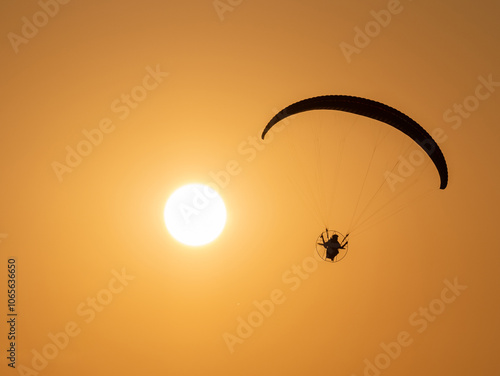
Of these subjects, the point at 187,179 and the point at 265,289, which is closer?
the point at 187,179

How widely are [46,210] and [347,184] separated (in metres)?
13.3

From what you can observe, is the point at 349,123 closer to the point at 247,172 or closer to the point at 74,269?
the point at 247,172

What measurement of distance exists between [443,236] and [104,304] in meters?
15.9

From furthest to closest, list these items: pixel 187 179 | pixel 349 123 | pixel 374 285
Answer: pixel 374 285, pixel 187 179, pixel 349 123

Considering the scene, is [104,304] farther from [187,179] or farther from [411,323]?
[411,323]

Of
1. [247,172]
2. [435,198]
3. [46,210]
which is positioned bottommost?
[435,198]

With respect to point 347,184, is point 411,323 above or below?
below

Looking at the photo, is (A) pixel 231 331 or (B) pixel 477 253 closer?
(B) pixel 477 253

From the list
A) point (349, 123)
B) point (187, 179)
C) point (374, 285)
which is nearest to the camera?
point (349, 123)

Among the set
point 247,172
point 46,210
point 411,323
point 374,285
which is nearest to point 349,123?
point 247,172

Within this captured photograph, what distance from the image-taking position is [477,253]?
65.6 ft

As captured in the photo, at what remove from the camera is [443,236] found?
19781 millimetres

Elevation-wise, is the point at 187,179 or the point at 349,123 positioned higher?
the point at 187,179

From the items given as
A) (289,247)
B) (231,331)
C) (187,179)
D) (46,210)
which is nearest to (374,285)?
(289,247)
